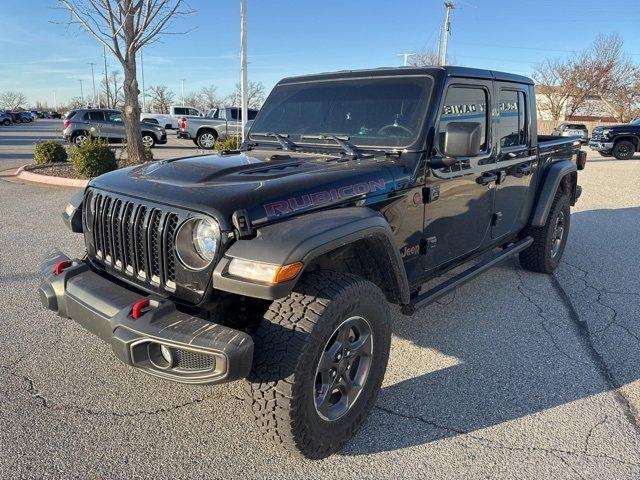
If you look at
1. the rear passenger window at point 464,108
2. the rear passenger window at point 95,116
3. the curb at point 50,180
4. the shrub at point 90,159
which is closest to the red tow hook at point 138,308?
the rear passenger window at point 464,108

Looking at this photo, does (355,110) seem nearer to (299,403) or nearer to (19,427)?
(299,403)

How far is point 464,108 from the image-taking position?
358 centimetres

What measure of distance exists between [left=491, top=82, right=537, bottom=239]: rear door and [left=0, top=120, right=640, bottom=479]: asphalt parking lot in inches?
31.6

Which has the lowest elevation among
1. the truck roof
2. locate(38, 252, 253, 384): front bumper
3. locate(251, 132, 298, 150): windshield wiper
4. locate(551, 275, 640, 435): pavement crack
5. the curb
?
locate(551, 275, 640, 435): pavement crack

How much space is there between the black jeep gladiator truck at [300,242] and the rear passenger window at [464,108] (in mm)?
18

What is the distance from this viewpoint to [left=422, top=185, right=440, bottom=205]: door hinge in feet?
10.5

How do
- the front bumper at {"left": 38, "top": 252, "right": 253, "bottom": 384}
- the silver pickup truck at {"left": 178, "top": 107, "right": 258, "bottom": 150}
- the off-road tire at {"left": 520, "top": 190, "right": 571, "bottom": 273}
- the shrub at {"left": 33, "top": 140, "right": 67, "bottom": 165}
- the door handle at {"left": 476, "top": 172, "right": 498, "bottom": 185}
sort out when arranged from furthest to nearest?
the silver pickup truck at {"left": 178, "top": 107, "right": 258, "bottom": 150}, the shrub at {"left": 33, "top": 140, "right": 67, "bottom": 165}, the off-road tire at {"left": 520, "top": 190, "right": 571, "bottom": 273}, the door handle at {"left": 476, "top": 172, "right": 498, "bottom": 185}, the front bumper at {"left": 38, "top": 252, "right": 253, "bottom": 384}

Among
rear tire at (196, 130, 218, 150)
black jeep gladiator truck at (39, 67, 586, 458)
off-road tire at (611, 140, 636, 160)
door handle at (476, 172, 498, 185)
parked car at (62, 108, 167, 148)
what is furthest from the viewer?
rear tire at (196, 130, 218, 150)

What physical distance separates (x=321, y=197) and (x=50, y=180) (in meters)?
9.86

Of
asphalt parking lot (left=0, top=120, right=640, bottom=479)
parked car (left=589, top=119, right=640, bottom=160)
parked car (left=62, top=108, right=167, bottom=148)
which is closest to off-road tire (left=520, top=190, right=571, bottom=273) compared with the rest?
asphalt parking lot (left=0, top=120, right=640, bottom=479)

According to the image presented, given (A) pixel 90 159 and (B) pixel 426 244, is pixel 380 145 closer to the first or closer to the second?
(B) pixel 426 244

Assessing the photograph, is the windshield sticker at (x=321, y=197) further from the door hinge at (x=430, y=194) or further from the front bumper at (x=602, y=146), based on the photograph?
the front bumper at (x=602, y=146)

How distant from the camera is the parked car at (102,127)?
1941 cm

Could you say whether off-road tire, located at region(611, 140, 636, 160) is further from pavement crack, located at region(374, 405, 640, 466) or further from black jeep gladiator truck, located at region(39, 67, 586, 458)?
pavement crack, located at region(374, 405, 640, 466)
